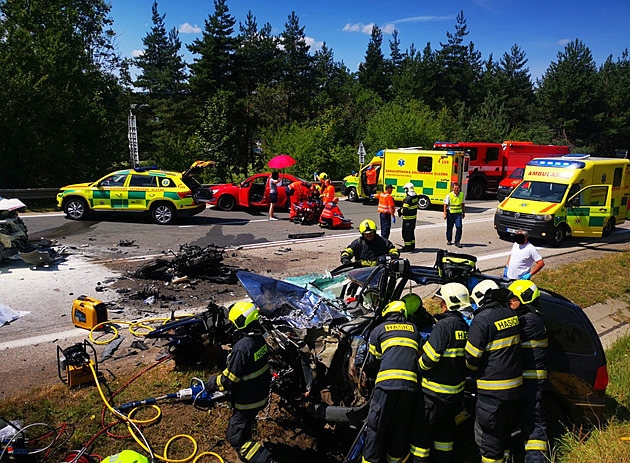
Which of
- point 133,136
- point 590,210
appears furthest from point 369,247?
point 133,136

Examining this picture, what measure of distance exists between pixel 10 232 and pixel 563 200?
14.4 meters

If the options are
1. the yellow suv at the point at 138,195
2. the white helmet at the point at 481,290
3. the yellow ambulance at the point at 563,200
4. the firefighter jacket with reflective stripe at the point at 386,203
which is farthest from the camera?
the yellow suv at the point at 138,195

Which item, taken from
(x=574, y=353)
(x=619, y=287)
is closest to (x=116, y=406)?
(x=574, y=353)

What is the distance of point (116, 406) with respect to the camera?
17.1 feet

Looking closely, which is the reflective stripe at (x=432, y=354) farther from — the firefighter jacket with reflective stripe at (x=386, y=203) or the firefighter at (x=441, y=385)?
the firefighter jacket with reflective stripe at (x=386, y=203)

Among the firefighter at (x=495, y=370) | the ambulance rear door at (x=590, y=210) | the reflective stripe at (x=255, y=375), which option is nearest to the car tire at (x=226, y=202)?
the ambulance rear door at (x=590, y=210)

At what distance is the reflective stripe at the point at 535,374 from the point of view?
4.43m

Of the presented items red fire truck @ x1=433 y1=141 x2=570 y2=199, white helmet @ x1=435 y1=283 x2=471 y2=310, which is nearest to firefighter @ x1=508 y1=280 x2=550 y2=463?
white helmet @ x1=435 y1=283 x2=471 y2=310

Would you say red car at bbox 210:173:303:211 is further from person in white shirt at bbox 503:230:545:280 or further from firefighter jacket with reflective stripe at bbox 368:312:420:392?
firefighter jacket with reflective stripe at bbox 368:312:420:392

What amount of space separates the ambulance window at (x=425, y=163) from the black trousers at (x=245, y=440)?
58.1 feet

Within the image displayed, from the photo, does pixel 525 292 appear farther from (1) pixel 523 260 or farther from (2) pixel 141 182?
(2) pixel 141 182

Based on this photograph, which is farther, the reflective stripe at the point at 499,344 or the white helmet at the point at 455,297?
the white helmet at the point at 455,297

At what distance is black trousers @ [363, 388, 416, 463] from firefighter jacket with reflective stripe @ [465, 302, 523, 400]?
2.25 feet

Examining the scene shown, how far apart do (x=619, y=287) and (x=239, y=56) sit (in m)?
31.5
